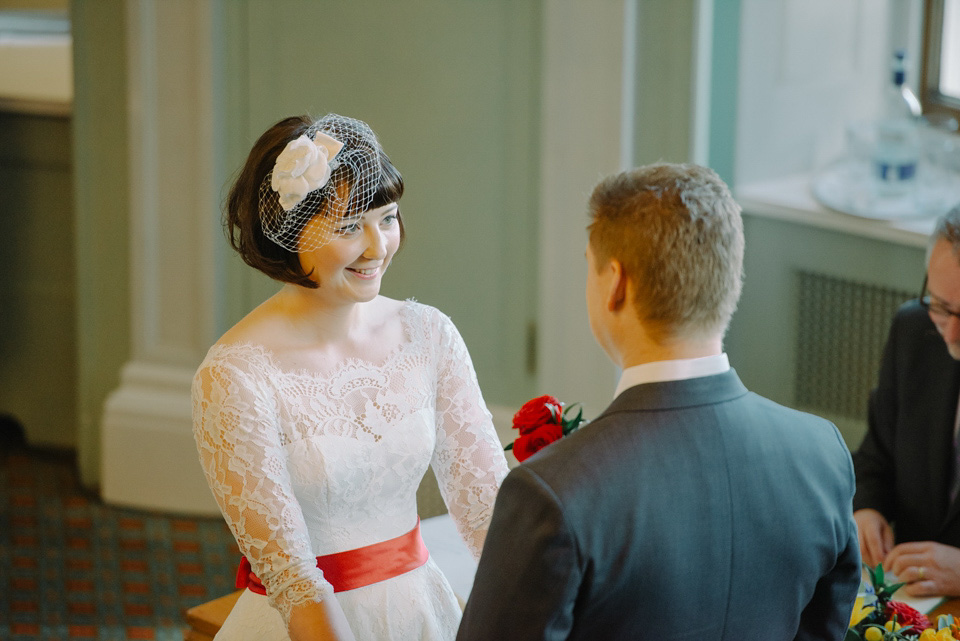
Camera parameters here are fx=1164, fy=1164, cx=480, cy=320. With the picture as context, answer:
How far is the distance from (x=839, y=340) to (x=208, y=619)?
7.35ft

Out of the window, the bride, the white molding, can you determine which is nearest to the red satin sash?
the bride

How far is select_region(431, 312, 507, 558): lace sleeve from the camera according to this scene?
189cm

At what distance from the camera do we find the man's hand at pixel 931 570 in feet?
6.51

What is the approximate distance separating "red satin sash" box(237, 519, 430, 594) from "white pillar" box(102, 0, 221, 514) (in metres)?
2.08

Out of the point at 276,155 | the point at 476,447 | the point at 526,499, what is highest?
the point at 276,155

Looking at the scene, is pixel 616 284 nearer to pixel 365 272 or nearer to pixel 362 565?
pixel 365 272

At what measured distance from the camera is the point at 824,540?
1342 mm

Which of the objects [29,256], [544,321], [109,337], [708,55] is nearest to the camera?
[708,55]

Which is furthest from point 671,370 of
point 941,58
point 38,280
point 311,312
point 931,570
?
point 38,280

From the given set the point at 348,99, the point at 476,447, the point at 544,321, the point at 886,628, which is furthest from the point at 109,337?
the point at 886,628

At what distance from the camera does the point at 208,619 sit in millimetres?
1960

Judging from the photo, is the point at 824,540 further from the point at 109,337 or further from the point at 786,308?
the point at 109,337

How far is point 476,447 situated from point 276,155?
1.86 feet

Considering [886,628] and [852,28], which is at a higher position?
[852,28]
